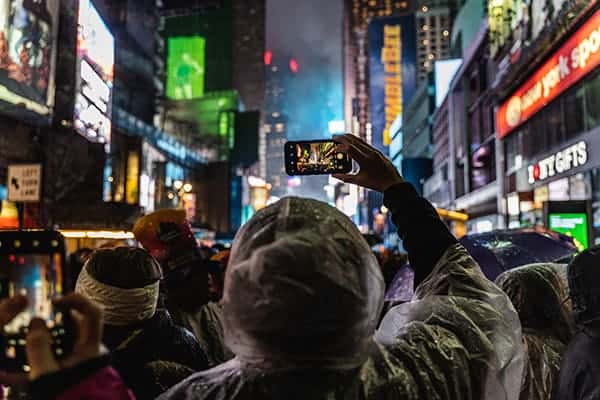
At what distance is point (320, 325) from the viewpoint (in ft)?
4.04

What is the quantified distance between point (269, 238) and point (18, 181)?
8076 mm

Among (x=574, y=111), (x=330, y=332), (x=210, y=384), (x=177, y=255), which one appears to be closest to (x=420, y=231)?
(x=330, y=332)

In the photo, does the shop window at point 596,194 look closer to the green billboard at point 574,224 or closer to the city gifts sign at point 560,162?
the city gifts sign at point 560,162

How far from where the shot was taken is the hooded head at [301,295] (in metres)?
1.23

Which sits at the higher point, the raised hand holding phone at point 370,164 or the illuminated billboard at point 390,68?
the illuminated billboard at point 390,68

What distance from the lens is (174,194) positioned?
3753 cm

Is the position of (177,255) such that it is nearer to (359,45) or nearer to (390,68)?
(390,68)

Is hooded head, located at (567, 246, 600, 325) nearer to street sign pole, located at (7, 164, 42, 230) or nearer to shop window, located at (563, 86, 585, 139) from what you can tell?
street sign pole, located at (7, 164, 42, 230)

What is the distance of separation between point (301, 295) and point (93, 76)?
65.6ft

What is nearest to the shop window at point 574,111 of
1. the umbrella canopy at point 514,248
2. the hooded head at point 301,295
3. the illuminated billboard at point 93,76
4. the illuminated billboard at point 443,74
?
the umbrella canopy at point 514,248

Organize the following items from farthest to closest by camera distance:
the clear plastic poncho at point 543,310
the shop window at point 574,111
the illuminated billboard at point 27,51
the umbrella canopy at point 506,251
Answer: the shop window at point 574,111, the illuminated billboard at point 27,51, the umbrella canopy at point 506,251, the clear plastic poncho at point 543,310

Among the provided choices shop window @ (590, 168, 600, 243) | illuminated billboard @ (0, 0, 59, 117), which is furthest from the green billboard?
illuminated billboard @ (0, 0, 59, 117)

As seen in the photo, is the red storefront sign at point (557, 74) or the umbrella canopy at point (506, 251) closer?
the umbrella canopy at point (506, 251)

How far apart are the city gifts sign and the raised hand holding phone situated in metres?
14.6
